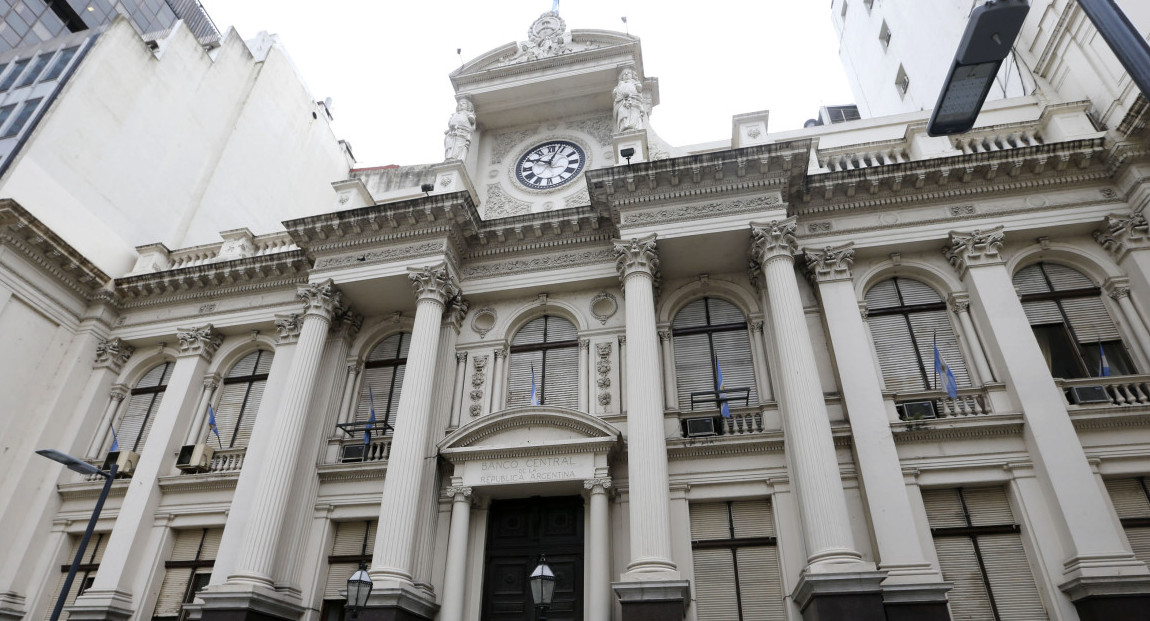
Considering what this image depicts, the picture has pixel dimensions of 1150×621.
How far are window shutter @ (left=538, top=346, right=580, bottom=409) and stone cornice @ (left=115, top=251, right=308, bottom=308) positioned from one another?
679cm

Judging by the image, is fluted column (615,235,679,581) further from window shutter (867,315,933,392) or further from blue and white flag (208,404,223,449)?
blue and white flag (208,404,223,449)

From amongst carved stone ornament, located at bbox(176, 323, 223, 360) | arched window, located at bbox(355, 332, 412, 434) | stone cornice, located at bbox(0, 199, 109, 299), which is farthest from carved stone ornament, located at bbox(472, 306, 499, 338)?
stone cornice, located at bbox(0, 199, 109, 299)

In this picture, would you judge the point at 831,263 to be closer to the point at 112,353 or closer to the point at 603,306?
the point at 603,306

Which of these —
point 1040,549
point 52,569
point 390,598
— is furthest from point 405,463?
point 1040,549

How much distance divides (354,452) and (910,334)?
11.8 meters

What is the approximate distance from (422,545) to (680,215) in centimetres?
833

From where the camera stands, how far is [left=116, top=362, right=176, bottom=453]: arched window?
55.2 feet

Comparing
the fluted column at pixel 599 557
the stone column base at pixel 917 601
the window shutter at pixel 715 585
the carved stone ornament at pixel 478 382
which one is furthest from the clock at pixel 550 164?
the stone column base at pixel 917 601

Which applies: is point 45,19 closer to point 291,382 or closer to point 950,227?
point 291,382

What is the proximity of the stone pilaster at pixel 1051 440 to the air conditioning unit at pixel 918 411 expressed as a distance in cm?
138

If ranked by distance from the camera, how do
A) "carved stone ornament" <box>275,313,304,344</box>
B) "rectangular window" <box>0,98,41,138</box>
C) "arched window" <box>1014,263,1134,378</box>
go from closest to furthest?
"arched window" <box>1014,263,1134,378</box> < "carved stone ornament" <box>275,313,304,344</box> < "rectangular window" <box>0,98,41,138</box>

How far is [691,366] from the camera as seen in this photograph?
47.0 ft

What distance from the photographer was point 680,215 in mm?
14258

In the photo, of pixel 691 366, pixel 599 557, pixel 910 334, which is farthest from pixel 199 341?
pixel 910 334
